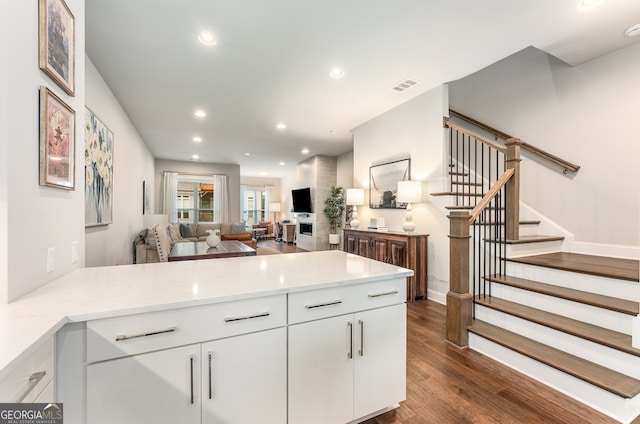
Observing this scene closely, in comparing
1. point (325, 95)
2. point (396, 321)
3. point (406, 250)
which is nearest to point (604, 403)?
point (396, 321)

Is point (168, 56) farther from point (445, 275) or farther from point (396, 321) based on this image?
point (445, 275)

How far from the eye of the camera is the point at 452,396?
1.79m

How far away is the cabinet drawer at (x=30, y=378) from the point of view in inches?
27.9

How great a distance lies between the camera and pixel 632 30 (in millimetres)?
2568

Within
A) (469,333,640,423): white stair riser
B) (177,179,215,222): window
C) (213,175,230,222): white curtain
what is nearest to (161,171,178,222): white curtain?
(177,179,215,222): window

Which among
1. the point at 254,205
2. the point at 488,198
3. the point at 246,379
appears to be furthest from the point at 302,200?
the point at 246,379

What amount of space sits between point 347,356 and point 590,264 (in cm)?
266

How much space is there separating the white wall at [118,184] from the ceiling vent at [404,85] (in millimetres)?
3442

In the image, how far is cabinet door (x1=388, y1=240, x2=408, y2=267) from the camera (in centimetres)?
369

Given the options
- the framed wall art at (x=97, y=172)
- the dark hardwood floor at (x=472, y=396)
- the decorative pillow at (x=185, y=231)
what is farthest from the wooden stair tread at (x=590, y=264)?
the decorative pillow at (x=185, y=231)

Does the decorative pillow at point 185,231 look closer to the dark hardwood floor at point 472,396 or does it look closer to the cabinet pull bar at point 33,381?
the dark hardwood floor at point 472,396

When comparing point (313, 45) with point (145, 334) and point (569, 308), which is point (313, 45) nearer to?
point (145, 334)

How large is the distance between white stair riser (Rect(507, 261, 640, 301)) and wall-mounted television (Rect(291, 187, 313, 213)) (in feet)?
18.6

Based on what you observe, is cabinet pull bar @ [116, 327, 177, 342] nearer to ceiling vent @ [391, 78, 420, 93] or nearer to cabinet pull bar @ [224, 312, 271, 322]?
cabinet pull bar @ [224, 312, 271, 322]
